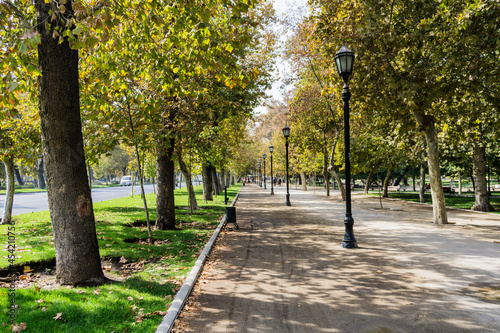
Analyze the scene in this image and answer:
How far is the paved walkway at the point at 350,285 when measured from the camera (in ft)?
14.1

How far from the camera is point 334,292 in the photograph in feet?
17.8

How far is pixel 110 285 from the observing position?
5516 mm

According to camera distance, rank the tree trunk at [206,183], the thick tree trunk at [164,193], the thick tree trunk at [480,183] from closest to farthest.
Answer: the thick tree trunk at [164,193] < the thick tree trunk at [480,183] < the tree trunk at [206,183]

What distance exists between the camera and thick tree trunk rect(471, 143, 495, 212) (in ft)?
56.6

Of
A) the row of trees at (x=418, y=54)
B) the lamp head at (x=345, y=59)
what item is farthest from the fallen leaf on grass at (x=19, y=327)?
the row of trees at (x=418, y=54)

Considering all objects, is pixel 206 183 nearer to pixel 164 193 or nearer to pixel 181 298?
pixel 164 193

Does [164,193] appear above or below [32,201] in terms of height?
above

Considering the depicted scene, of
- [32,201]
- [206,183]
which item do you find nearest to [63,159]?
[206,183]

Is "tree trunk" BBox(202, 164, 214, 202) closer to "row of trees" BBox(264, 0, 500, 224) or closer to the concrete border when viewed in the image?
"row of trees" BBox(264, 0, 500, 224)

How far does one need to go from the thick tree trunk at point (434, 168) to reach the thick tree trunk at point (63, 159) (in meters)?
11.4

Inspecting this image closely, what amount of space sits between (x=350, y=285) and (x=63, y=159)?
5.08m

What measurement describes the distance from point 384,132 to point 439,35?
9306 millimetres

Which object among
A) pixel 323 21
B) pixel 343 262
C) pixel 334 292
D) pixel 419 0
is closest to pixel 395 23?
pixel 419 0

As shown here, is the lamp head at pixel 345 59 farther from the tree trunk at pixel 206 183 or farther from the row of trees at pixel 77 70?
the tree trunk at pixel 206 183
